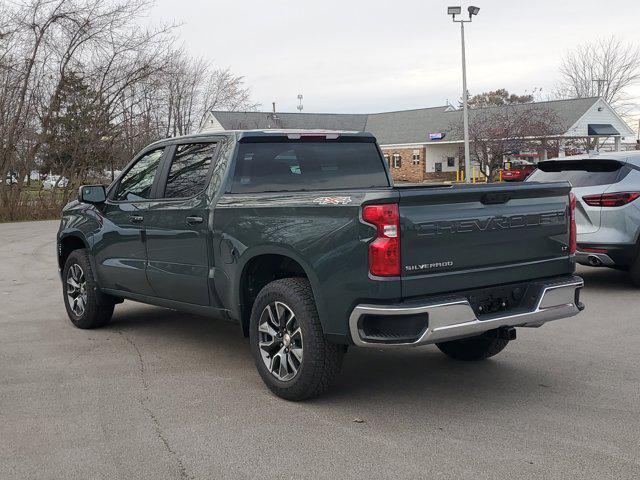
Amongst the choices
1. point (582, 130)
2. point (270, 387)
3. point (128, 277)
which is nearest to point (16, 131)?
point (128, 277)

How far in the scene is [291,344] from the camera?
16.1 ft

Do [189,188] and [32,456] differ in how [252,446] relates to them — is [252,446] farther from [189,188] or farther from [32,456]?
[189,188]

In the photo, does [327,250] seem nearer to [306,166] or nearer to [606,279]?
[306,166]

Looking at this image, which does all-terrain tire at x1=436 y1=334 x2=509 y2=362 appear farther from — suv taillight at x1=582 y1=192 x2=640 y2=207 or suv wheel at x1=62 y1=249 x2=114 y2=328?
suv taillight at x1=582 y1=192 x2=640 y2=207

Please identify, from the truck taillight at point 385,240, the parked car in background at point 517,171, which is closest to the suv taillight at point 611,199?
the truck taillight at point 385,240

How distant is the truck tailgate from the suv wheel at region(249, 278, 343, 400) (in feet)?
2.41

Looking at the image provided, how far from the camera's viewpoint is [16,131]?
987 inches

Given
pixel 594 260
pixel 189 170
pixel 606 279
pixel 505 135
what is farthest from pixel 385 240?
pixel 505 135

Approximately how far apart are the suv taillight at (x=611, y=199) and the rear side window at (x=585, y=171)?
0.17 metres

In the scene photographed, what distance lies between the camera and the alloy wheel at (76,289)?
24.3ft

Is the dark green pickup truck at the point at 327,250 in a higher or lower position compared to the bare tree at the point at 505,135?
lower

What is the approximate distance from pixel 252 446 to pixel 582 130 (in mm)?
49792

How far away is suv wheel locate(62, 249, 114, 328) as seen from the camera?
23.7 feet

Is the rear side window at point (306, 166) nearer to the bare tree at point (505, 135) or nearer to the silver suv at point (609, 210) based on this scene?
the silver suv at point (609, 210)
